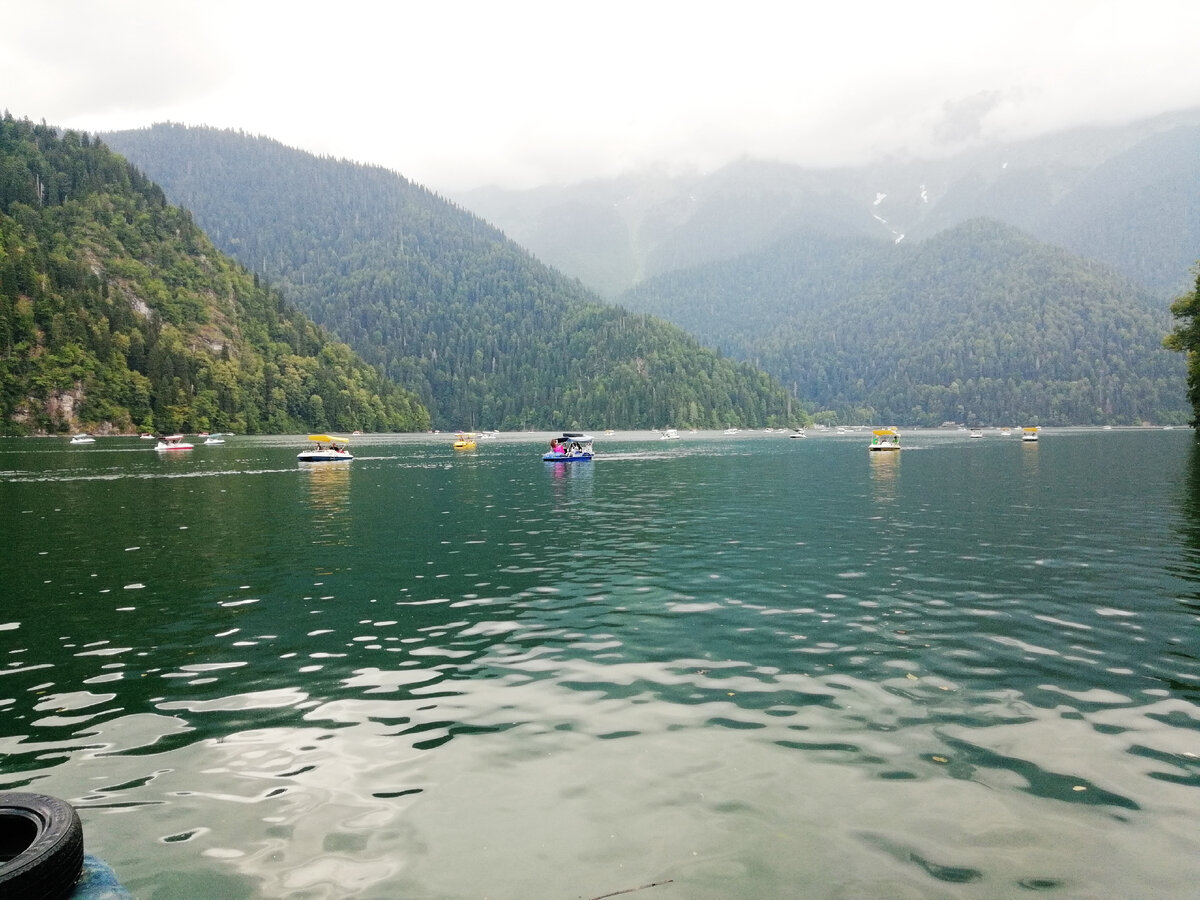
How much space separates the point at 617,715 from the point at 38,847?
981cm

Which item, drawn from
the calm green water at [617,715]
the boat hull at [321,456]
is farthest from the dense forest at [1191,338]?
the boat hull at [321,456]

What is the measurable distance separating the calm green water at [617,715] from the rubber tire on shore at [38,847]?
1.21m

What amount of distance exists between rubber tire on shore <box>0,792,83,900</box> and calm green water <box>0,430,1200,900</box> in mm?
1211

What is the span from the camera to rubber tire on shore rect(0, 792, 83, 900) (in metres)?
7.86

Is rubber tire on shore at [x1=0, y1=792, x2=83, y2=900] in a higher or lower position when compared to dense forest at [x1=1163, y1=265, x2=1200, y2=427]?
lower

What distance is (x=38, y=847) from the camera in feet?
27.0

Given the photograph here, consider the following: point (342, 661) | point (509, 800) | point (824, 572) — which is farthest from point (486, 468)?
point (509, 800)

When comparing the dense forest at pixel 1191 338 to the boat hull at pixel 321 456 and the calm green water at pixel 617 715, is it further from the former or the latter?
the boat hull at pixel 321 456

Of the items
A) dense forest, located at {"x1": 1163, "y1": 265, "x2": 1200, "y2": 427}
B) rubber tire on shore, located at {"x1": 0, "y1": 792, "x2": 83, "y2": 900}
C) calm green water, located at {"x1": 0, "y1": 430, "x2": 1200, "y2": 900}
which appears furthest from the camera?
dense forest, located at {"x1": 1163, "y1": 265, "x2": 1200, "y2": 427}

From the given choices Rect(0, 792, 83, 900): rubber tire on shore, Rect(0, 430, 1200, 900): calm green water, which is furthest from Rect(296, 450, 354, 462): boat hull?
Rect(0, 792, 83, 900): rubber tire on shore

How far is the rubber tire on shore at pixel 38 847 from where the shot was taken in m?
7.86

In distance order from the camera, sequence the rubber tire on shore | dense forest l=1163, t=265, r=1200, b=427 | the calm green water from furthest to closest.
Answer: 1. dense forest l=1163, t=265, r=1200, b=427
2. the calm green water
3. the rubber tire on shore

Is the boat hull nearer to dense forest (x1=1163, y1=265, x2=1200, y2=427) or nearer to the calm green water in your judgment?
the calm green water

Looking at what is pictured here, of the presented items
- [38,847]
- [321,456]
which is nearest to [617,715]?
[38,847]
